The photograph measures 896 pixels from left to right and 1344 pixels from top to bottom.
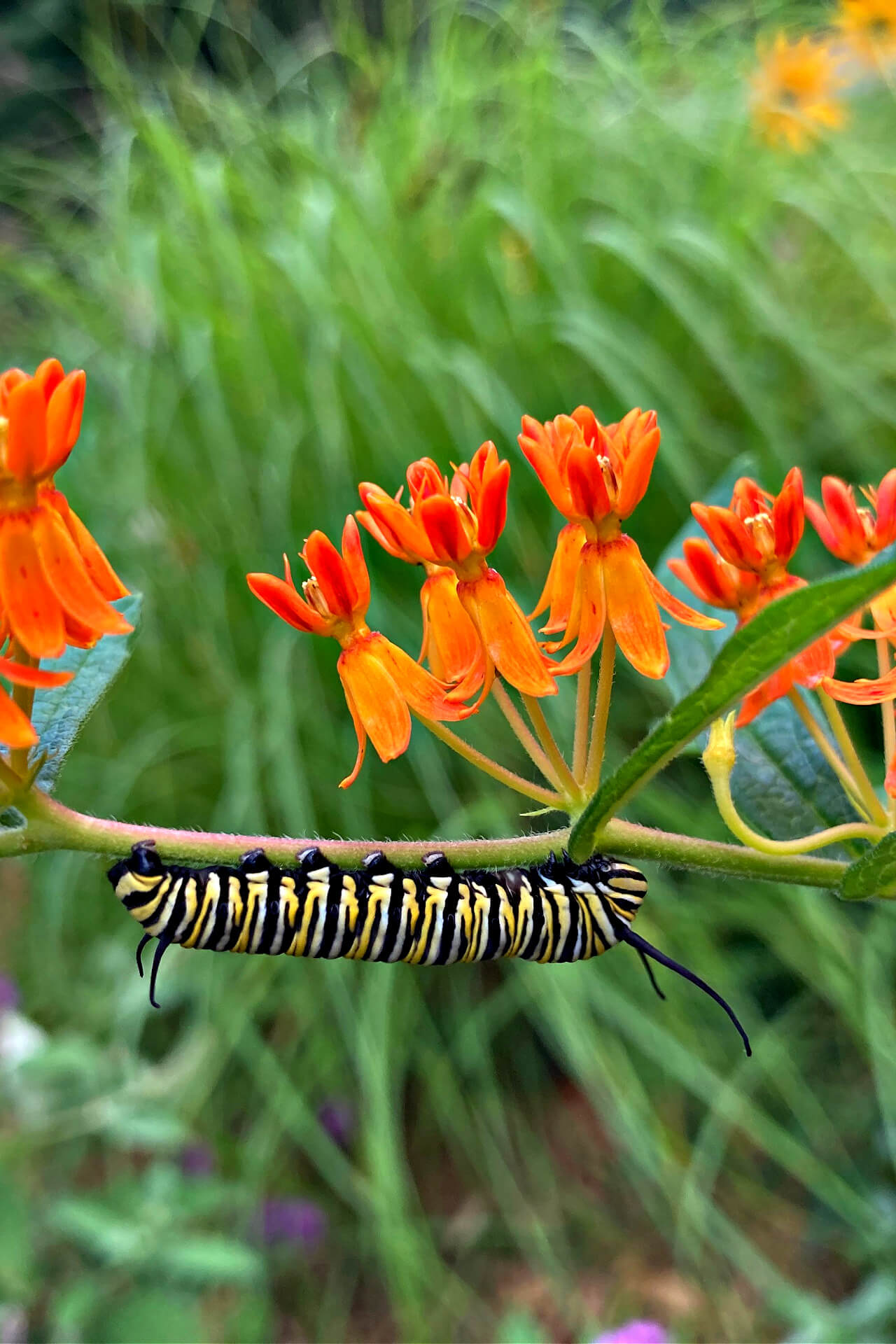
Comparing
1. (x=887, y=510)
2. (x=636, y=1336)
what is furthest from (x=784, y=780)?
(x=636, y=1336)

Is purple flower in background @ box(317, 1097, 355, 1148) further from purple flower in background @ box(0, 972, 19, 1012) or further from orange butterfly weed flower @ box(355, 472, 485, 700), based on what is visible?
orange butterfly weed flower @ box(355, 472, 485, 700)

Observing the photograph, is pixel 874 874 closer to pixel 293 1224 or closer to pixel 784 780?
pixel 784 780

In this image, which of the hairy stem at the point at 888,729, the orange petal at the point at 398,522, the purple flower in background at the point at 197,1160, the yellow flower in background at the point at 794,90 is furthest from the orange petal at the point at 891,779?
the yellow flower in background at the point at 794,90

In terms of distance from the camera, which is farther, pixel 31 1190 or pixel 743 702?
pixel 31 1190

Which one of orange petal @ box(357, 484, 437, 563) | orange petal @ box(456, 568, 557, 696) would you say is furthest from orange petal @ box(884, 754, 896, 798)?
orange petal @ box(357, 484, 437, 563)

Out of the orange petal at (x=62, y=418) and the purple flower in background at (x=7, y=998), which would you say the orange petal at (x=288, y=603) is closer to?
the orange petal at (x=62, y=418)

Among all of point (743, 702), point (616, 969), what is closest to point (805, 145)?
point (616, 969)

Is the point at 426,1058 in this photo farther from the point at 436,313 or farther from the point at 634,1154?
the point at 436,313

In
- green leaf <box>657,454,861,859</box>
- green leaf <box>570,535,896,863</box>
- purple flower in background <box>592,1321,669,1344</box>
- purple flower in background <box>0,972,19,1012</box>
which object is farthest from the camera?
purple flower in background <box>0,972,19,1012</box>
